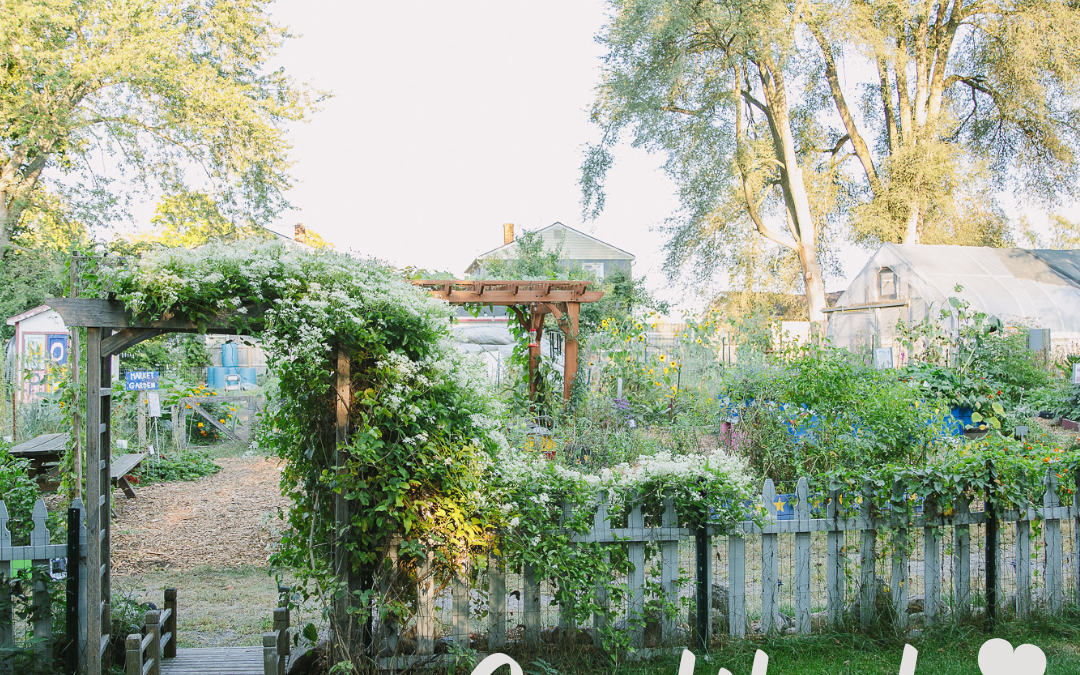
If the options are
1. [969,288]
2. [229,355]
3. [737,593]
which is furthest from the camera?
[229,355]

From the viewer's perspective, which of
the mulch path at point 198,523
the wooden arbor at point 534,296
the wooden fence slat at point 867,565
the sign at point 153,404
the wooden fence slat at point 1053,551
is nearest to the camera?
the wooden fence slat at point 867,565

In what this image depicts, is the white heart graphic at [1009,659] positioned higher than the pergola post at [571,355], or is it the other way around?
the pergola post at [571,355]

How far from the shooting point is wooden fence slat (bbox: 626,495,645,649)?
327 centimetres

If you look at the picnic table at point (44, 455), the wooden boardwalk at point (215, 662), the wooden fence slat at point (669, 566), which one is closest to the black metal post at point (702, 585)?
the wooden fence slat at point (669, 566)

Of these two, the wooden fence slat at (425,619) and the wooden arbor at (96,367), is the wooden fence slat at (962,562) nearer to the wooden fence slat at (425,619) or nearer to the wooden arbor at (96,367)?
the wooden fence slat at (425,619)

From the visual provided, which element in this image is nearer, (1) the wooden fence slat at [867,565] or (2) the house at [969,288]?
(1) the wooden fence slat at [867,565]

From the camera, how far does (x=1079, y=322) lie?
500 inches

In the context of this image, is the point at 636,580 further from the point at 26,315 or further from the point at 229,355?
the point at 26,315

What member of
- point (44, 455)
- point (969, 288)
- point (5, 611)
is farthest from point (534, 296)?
point (969, 288)

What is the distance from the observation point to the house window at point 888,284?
43.7ft

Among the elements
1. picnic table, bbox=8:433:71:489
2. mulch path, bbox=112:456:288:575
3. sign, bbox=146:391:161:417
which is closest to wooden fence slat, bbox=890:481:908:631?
mulch path, bbox=112:456:288:575

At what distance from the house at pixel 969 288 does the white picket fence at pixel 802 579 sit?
344 inches

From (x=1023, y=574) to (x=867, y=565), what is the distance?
928mm

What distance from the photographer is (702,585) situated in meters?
3.39
